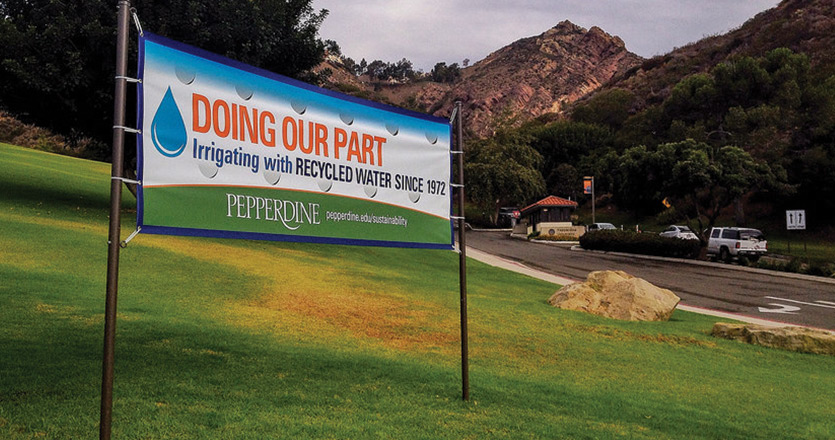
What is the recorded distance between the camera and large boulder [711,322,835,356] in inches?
513

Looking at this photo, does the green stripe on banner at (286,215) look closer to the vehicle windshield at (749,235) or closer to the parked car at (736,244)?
the parked car at (736,244)

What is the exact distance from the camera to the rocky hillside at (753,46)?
8381 cm

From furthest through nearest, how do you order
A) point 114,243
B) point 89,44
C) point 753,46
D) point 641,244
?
1. point 753,46
2. point 641,244
3. point 89,44
4. point 114,243

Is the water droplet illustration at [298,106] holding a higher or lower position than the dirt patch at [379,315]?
higher

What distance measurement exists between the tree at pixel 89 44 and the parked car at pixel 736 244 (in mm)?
27244

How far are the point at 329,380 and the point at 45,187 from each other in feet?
92.2

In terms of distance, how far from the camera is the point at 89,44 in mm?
22938

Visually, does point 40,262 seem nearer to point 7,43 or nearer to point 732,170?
point 7,43

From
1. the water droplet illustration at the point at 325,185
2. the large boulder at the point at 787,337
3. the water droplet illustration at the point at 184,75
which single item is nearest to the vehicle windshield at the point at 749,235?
the large boulder at the point at 787,337

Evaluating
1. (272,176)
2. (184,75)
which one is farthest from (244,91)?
(272,176)

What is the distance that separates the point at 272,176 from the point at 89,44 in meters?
21.8

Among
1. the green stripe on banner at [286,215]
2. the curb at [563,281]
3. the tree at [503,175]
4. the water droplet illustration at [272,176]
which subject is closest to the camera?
the green stripe on banner at [286,215]

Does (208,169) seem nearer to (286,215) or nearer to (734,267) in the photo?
(286,215)

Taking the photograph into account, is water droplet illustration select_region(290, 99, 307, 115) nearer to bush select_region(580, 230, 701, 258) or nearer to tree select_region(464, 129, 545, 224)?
bush select_region(580, 230, 701, 258)
